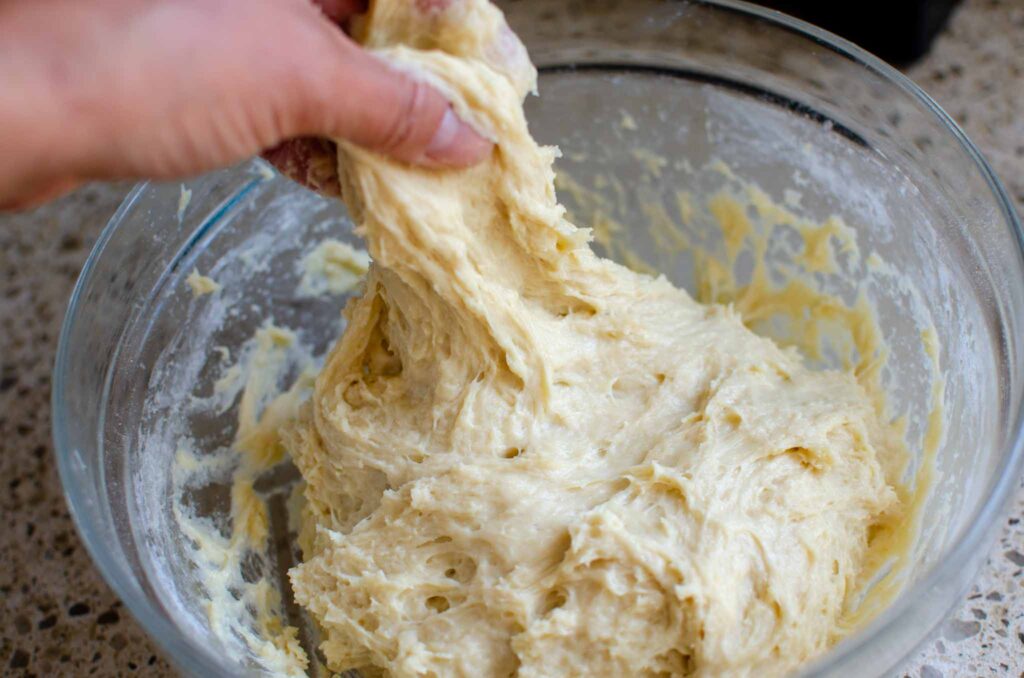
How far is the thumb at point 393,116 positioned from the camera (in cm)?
107

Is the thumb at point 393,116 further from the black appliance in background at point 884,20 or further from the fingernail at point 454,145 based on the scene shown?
the black appliance in background at point 884,20

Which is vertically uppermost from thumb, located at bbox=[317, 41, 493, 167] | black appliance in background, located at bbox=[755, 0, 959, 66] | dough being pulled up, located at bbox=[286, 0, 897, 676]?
black appliance in background, located at bbox=[755, 0, 959, 66]

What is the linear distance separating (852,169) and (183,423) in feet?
4.31

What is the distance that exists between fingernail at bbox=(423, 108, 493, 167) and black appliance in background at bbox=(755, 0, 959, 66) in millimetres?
1252

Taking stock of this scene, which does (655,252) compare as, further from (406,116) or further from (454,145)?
(406,116)

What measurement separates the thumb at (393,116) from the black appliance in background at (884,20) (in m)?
1.27

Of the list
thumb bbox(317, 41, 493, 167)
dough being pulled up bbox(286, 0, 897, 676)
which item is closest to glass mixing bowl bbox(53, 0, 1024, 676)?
dough being pulled up bbox(286, 0, 897, 676)

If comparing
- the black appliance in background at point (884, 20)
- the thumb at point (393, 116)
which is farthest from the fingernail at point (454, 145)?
the black appliance in background at point (884, 20)

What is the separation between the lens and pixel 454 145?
4.06 feet

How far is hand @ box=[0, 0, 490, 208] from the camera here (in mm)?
932

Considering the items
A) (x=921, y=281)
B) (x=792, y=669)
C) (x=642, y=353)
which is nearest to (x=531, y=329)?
(x=642, y=353)

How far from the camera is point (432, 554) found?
1412mm

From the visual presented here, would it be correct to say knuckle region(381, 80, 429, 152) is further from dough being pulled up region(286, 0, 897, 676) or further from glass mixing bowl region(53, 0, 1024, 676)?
glass mixing bowl region(53, 0, 1024, 676)

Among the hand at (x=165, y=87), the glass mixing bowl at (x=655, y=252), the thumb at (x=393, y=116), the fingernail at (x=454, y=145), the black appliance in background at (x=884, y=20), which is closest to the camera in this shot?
the hand at (x=165, y=87)
